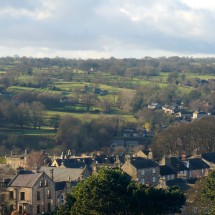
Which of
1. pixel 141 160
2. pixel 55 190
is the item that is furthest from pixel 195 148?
pixel 55 190

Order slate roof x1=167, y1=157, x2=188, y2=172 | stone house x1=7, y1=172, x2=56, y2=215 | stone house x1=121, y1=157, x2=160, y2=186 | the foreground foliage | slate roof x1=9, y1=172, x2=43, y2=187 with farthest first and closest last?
slate roof x1=167, y1=157, x2=188, y2=172 → stone house x1=121, y1=157, x2=160, y2=186 → slate roof x1=9, y1=172, x2=43, y2=187 → stone house x1=7, y1=172, x2=56, y2=215 → the foreground foliage

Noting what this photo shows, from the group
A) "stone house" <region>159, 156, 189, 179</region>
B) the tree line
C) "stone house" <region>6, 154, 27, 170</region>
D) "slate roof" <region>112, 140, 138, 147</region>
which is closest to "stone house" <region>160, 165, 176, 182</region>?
"stone house" <region>159, 156, 189, 179</region>

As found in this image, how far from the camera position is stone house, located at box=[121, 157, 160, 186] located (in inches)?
2542

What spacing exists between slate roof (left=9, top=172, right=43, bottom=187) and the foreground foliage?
34.3 feet

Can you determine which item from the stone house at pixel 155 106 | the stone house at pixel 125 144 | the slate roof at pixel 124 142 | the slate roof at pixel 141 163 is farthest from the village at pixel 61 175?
the stone house at pixel 155 106

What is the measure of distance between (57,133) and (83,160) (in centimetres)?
2866

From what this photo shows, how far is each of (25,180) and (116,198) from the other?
45.0 feet

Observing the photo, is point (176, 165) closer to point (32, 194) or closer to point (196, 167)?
point (196, 167)

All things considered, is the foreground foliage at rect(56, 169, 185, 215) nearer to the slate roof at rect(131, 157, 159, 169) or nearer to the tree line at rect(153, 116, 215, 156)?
the slate roof at rect(131, 157, 159, 169)

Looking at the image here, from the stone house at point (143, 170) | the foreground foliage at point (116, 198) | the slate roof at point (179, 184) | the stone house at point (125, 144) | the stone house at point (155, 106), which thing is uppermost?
the foreground foliage at point (116, 198)

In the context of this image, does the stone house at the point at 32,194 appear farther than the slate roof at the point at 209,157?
No

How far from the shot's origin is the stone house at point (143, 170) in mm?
64562

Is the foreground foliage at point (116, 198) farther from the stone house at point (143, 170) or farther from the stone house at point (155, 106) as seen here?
the stone house at point (155, 106)

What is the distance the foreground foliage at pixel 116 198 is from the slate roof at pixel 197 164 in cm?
3291
